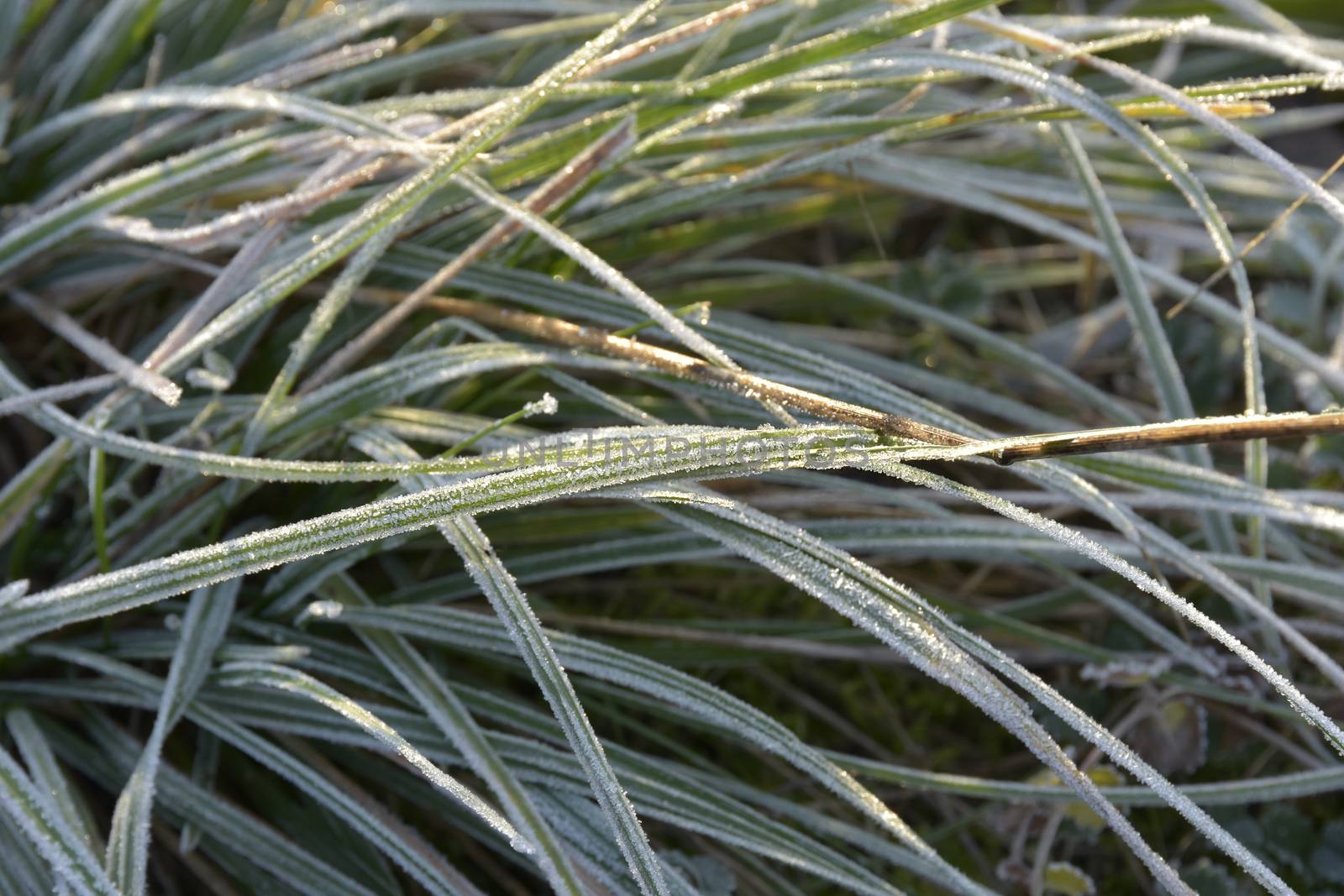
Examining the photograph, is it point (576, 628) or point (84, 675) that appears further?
point (576, 628)

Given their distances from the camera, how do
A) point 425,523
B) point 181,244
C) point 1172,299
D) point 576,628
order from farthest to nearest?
point 1172,299 < point 576,628 < point 181,244 < point 425,523

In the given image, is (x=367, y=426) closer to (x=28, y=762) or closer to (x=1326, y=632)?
(x=28, y=762)

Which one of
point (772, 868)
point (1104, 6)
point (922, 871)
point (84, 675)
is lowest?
point (772, 868)

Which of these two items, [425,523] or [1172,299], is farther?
[1172,299]

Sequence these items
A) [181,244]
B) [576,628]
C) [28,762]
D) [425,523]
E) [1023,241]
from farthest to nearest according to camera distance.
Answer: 1. [1023,241]
2. [576,628]
3. [181,244]
4. [28,762]
5. [425,523]

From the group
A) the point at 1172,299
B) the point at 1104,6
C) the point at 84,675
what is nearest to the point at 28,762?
the point at 84,675

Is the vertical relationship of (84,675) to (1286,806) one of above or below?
above

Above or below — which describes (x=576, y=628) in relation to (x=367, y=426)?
below

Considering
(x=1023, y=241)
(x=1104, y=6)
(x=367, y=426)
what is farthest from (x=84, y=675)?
(x=1104, y=6)

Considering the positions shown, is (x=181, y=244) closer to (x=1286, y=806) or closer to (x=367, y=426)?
(x=367, y=426)

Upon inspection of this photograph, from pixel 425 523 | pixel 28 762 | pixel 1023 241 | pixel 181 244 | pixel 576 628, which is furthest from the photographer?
pixel 1023 241
